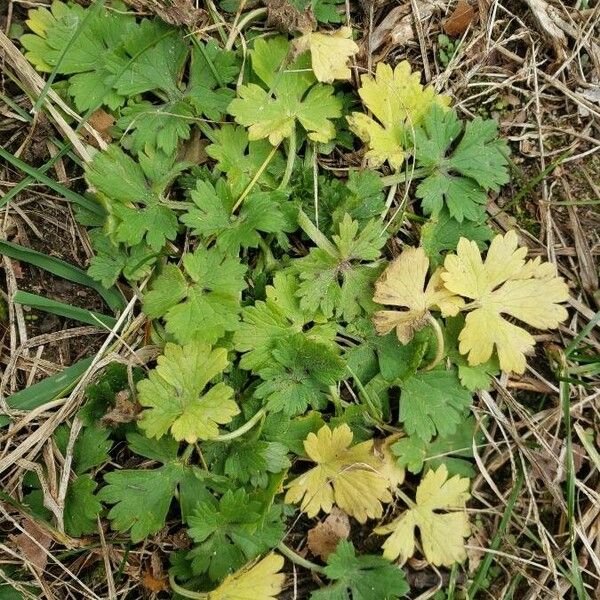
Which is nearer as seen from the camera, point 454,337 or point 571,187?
point 454,337

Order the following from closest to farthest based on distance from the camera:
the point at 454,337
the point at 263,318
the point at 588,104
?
the point at 263,318, the point at 454,337, the point at 588,104

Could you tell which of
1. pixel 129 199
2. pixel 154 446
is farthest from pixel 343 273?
pixel 154 446

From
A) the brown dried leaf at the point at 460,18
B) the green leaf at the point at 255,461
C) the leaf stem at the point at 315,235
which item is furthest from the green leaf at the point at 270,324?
the brown dried leaf at the point at 460,18

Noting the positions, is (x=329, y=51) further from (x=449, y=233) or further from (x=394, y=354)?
(x=394, y=354)

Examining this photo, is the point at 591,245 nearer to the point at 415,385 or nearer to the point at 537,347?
the point at 537,347

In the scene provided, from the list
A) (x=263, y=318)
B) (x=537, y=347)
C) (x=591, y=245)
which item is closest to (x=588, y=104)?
(x=591, y=245)

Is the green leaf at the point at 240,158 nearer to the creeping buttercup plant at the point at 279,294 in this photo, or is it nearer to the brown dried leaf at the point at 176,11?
the creeping buttercup plant at the point at 279,294
